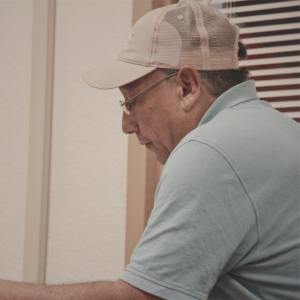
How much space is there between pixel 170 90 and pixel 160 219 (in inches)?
13.4

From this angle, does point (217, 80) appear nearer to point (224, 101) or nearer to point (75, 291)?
point (224, 101)

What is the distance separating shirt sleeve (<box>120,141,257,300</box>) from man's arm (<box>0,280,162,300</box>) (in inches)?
0.6

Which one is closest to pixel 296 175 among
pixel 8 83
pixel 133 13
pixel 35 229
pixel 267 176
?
pixel 267 176

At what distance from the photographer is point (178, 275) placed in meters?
0.54

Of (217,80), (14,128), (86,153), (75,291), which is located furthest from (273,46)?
(75,291)

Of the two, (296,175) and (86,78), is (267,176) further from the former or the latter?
(86,78)

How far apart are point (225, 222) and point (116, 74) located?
A: 17.5 inches

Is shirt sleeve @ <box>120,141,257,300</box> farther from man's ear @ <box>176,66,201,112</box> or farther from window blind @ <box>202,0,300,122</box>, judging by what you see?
window blind @ <box>202,0,300,122</box>

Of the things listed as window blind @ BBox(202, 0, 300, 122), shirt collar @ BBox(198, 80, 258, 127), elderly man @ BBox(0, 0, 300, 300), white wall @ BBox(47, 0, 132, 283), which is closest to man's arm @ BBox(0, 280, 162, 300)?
elderly man @ BBox(0, 0, 300, 300)

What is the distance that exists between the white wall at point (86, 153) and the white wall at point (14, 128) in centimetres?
11

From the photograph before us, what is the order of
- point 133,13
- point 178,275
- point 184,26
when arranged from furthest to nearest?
point 133,13 → point 184,26 → point 178,275

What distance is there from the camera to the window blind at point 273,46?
50.3 inches

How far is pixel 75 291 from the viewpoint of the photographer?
58cm

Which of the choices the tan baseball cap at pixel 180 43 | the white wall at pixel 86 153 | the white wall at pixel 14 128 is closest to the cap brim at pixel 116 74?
the tan baseball cap at pixel 180 43
